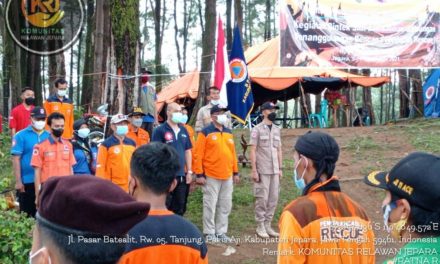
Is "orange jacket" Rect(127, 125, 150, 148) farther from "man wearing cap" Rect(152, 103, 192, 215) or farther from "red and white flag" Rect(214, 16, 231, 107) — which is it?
"red and white flag" Rect(214, 16, 231, 107)

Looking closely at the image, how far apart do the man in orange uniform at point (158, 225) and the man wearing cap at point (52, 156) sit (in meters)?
3.25

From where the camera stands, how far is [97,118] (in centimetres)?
1077

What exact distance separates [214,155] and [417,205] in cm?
486

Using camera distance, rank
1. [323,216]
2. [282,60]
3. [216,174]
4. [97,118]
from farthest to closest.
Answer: [282,60], [97,118], [216,174], [323,216]

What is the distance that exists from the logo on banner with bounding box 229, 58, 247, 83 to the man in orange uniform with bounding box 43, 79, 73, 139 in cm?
301

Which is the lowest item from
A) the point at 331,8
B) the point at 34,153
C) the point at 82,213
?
the point at 34,153

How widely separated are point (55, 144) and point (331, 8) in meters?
9.63

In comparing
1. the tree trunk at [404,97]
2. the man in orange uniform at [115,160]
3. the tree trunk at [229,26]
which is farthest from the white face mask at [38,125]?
the tree trunk at [229,26]

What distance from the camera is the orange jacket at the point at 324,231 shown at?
281 centimetres

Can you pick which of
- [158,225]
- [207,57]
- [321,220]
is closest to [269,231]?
[321,220]

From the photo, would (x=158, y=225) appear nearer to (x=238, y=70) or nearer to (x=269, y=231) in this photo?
(x=269, y=231)

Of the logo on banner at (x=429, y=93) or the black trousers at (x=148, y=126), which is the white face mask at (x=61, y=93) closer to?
the black trousers at (x=148, y=126)

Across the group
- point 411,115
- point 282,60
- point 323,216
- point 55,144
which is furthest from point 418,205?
point 411,115

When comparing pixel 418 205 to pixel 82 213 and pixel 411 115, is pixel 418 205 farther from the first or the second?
pixel 411 115
